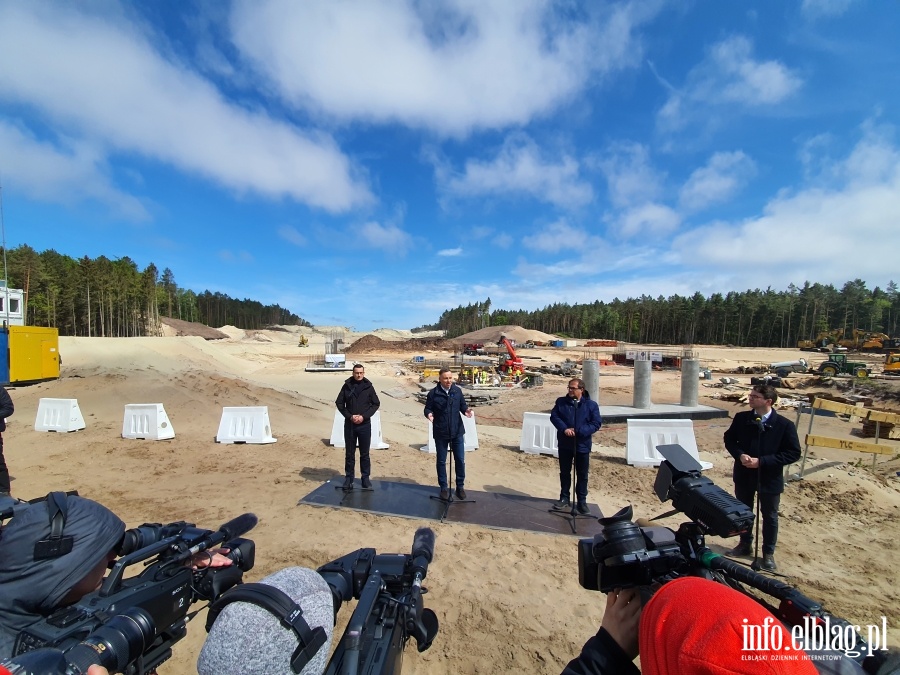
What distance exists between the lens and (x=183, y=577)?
1741 mm

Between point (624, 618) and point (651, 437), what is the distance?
25.8 ft

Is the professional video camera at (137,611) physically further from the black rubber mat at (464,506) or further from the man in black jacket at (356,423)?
the man in black jacket at (356,423)

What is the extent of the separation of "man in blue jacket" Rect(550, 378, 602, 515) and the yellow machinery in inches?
778

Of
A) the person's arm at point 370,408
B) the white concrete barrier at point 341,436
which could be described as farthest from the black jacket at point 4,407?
the white concrete barrier at point 341,436

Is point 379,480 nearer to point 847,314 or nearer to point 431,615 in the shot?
point 431,615

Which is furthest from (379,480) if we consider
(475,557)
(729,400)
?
(729,400)

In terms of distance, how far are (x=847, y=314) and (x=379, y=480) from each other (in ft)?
301

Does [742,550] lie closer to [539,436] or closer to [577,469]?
[577,469]

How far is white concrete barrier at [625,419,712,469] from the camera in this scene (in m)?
7.90

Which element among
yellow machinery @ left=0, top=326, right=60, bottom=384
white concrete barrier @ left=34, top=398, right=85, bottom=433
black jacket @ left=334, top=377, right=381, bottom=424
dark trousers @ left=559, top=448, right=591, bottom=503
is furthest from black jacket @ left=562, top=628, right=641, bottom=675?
yellow machinery @ left=0, top=326, right=60, bottom=384

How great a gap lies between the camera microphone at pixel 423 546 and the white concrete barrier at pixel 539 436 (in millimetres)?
7359

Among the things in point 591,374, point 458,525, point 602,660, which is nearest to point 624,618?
point 602,660

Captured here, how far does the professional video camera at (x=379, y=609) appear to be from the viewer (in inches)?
48.8

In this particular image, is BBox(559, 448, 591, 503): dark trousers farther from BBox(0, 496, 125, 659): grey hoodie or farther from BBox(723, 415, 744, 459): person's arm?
BBox(0, 496, 125, 659): grey hoodie
